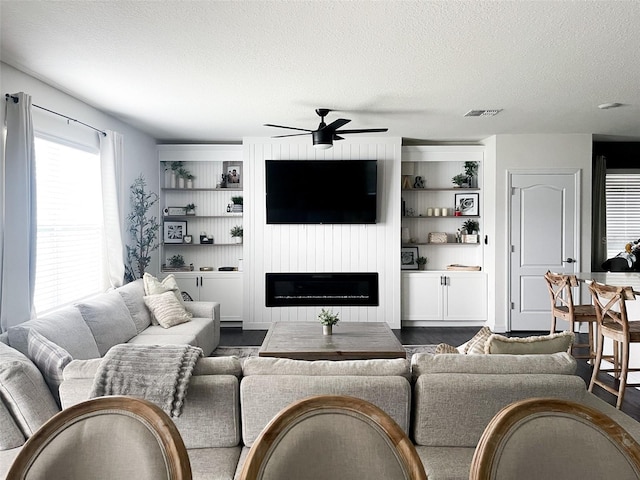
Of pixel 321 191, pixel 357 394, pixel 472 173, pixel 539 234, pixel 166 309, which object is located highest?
pixel 472 173

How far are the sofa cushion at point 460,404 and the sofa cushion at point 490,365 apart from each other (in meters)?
0.08

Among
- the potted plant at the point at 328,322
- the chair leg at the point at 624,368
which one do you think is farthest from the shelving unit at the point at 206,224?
the chair leg at the point at 624,368

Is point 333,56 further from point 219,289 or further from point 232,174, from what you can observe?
point 219,289

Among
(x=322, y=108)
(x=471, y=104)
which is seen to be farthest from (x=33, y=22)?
(x=471, y=104)

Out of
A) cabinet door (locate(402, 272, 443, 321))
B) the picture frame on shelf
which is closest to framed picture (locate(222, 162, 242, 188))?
the picture frame on shelf

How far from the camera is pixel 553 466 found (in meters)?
1.10

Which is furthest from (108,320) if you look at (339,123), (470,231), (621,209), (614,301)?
(621,209)

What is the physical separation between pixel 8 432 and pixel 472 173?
631cm

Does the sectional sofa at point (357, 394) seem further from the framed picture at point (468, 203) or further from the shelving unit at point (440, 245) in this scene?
the framed picture at point (468, 203)

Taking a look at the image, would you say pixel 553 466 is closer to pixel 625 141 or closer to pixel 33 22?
pixel 33 22

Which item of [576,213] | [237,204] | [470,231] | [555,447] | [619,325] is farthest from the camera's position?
[470,231]

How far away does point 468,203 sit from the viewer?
7117 mm

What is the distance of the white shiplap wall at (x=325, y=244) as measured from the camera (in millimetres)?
6688

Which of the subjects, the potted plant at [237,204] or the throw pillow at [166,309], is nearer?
the throw pillow at [166,309]
